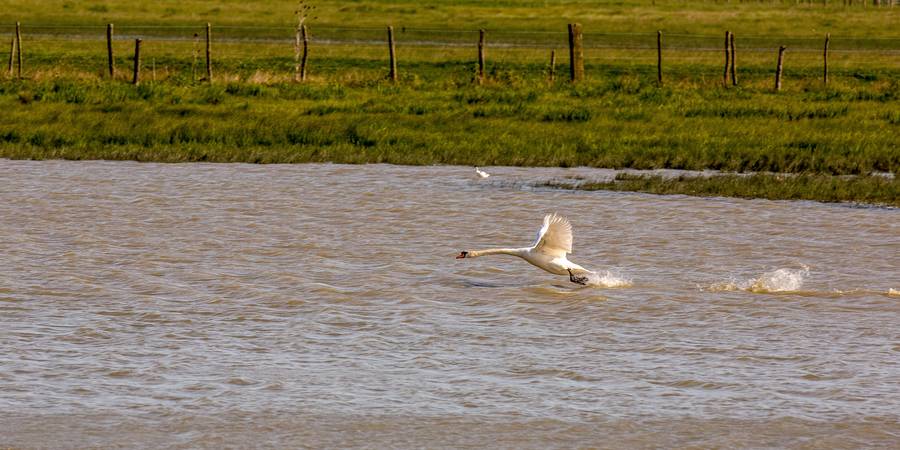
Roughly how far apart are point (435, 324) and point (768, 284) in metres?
3.27

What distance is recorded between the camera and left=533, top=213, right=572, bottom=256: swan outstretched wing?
12461 millimetres

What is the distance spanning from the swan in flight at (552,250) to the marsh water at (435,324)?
270 mm

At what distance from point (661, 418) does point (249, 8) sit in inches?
2579

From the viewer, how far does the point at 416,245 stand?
1562cm

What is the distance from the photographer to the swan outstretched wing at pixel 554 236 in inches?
491

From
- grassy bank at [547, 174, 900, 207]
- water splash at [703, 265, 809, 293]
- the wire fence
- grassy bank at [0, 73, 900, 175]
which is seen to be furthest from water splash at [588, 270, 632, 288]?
the wire fence

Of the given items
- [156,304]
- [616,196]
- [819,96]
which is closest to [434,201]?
[616,196]

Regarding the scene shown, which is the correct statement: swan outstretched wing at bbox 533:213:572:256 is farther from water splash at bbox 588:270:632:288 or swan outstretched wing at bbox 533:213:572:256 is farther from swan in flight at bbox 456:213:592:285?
water splash at bbox 588:270:632:288

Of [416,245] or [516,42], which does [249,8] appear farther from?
[416,245]

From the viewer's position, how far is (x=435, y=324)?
11461 mm

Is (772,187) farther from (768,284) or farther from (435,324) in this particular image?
(435,324)

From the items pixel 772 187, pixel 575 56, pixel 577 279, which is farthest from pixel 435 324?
pixel 575 56

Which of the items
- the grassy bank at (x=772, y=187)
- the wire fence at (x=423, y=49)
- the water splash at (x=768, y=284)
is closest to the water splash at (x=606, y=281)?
the water splash at (x=768, y=284)

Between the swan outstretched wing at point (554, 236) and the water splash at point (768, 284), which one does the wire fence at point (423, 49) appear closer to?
the swan outstretched wing at point (554, 236)
